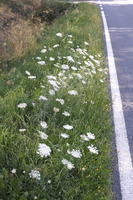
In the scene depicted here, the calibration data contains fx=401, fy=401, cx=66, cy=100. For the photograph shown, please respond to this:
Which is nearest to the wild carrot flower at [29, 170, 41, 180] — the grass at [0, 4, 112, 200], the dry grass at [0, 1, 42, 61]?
the grass at [0, 4, 112, 200]

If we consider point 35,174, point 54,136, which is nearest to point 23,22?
point 54,136

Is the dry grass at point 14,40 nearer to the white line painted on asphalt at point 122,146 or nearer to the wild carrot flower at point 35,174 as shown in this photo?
the white line painted on asphalt at point 122,146

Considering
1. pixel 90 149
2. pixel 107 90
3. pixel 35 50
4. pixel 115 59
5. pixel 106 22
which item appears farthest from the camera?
pixel 106 22

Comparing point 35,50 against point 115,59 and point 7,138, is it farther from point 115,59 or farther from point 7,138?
point 7,138

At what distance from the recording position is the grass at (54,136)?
11.0 ft

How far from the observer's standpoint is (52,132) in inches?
162

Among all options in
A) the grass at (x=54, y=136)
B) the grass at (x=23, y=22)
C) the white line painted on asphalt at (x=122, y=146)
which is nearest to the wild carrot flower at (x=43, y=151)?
the grass at (x=54, y=136)

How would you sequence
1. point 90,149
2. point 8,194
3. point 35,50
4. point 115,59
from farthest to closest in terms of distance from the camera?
point 115,59 < point 35,50 < point 90,149 < point 8,194

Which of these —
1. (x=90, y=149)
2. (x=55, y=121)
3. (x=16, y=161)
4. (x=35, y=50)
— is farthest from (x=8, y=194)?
(x=35, y=50)

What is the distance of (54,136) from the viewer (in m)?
3.95

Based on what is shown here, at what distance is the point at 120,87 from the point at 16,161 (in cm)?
344

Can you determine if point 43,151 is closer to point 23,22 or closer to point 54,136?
point 54,136

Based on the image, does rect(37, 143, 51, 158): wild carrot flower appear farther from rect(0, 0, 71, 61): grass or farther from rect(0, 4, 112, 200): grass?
rect(0, 0, 71, 61): grass

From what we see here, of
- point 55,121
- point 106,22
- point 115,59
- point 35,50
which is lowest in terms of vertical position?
point 106,22
